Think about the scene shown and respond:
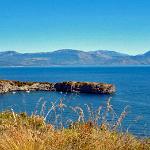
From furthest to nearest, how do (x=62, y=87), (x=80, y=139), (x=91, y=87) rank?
(x=62, y=87) → (x=91, y=87) → (x=80, y=139)

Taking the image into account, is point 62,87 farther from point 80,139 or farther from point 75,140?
point 80,139

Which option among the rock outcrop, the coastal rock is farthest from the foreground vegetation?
the coastal rock

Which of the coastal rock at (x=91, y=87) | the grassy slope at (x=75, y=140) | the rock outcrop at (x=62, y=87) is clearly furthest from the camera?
the rock outcrop at (x=62, y=87)

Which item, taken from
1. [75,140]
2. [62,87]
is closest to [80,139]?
[75,140]

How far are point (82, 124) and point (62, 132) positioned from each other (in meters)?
0.43

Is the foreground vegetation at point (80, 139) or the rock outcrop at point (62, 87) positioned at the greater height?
the foreground vegetation at point (80, 139)

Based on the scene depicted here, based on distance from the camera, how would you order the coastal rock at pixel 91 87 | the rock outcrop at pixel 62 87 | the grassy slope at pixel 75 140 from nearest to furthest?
the grassy slope at pixel 75 140 → the coastal rock at pixel 91 87 → the rock outcrop at pixel 62 87

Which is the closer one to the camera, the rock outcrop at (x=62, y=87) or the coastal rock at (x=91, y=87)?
the coastal rock at (x=91, y=87)

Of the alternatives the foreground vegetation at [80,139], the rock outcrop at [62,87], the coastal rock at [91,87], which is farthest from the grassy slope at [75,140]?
the coastal rock at [91,87]

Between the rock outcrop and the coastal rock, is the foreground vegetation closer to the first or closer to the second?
the rock outcrop

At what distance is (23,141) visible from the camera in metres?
7.72

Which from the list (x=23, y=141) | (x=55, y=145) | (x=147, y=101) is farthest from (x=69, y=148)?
(x=147, y=101)

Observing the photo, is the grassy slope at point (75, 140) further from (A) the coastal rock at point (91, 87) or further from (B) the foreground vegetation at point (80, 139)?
(A) the coastal rock at point (91, 87)

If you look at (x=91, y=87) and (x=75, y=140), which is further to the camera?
(x=91, y=87)
